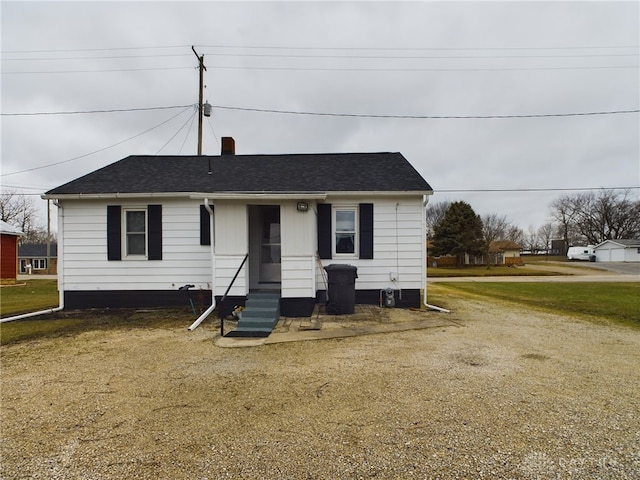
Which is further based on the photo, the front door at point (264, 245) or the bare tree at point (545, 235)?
the bare tree at point (545, 235)

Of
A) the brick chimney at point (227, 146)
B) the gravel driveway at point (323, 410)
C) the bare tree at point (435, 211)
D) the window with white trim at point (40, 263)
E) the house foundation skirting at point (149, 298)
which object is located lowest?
the window with white trim at point (40, 263)

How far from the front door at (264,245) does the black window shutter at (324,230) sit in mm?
1280

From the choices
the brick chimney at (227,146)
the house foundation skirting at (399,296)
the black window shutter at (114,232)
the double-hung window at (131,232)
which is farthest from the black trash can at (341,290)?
the brick chimney at (227,146)

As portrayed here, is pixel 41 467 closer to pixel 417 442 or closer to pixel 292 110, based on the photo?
pixel 417 442

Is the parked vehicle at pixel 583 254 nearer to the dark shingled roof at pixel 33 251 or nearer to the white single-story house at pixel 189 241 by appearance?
the white single-story house at pixel 189 241

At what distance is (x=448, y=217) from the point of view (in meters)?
33.5

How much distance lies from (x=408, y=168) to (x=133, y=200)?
8386mm

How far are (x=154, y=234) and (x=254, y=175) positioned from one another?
3407mm

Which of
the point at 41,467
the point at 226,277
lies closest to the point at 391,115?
the point at 226,277

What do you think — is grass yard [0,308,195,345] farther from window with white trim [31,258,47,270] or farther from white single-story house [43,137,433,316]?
window with white trim [31,258,47,270]

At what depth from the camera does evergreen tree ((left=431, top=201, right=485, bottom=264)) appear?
32312 millimetres

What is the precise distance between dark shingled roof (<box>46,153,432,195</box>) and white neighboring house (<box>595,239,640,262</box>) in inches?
1952

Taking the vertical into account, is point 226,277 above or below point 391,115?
below

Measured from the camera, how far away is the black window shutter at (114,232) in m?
8.62
